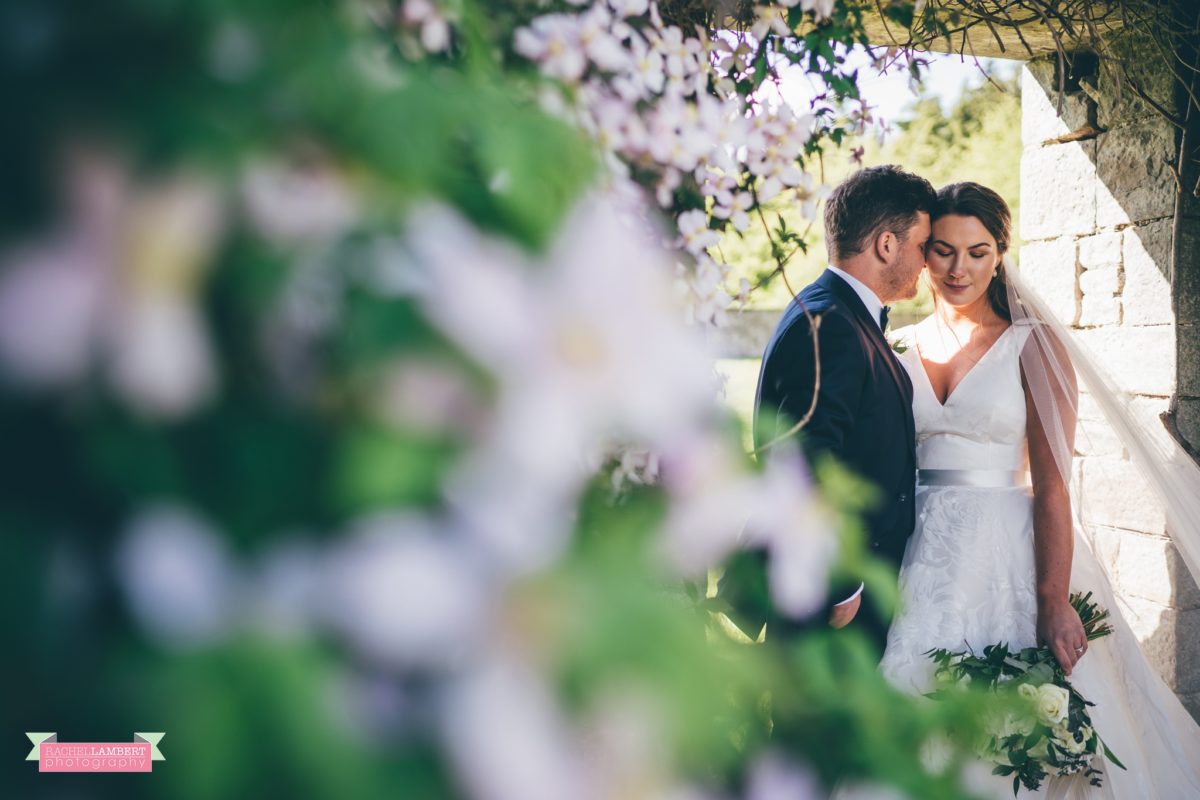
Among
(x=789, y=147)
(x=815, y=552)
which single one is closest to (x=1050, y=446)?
(x=789, y=147)

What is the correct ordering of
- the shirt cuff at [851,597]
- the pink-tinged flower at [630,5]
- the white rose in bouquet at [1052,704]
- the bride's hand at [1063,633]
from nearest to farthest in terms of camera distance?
the pink-tinged flower at [630,5] → the white rose in bouquet at [1052,704] → the shirt cuff at [851,597] → the bride's hand at [1063,633]

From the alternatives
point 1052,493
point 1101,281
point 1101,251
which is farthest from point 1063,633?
point 1101,251

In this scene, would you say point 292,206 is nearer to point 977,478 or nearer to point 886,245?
point 886,245

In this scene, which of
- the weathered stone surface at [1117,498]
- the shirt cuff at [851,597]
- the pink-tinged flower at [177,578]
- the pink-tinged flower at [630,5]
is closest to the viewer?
the pink-tinged flower at [177,578]

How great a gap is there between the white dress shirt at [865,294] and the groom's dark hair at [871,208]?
0.09 metres

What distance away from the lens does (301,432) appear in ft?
1.34

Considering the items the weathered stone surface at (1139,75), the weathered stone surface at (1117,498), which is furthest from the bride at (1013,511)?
the weathered stone surface at (1139,75)

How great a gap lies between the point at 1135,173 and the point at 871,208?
142cm

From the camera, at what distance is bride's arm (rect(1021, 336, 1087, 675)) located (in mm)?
2795

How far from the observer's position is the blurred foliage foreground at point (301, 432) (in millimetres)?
336

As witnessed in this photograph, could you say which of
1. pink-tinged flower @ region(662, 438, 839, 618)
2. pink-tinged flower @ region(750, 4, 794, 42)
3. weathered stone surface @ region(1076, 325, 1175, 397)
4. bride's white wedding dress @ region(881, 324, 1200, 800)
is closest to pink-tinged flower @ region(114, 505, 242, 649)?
pink-tinged flower @ region(662, 438, 839, 618)

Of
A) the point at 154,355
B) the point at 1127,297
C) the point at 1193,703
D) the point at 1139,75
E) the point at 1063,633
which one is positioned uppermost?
the point at 1139,75

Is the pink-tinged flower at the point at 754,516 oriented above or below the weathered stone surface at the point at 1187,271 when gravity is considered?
below

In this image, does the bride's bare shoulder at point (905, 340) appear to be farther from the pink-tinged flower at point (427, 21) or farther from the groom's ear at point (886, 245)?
the pink-tinged flower at point (427, 21)
